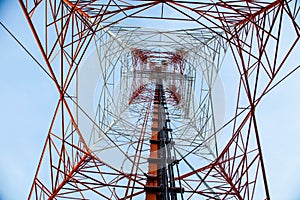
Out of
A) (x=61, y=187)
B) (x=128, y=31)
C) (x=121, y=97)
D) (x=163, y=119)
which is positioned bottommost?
(x=61, y=187)

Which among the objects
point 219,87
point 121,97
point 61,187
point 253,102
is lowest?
point 61,187

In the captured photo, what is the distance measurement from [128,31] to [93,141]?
233 inches

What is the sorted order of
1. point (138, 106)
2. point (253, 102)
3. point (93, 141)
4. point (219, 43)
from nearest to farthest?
point (253, 102) < point (93, 141) < point (219, 43) < point (138, 106)

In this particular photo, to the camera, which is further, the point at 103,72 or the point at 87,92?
the point at 103,72

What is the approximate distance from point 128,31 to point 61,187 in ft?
27.4

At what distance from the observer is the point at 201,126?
13180 mm

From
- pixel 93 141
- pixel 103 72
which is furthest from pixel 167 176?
pixel 103 72

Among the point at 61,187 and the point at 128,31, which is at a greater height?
the point at 128,31

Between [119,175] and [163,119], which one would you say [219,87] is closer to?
[163,119]

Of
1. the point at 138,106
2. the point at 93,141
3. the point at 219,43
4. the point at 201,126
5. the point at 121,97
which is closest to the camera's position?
the point at 93,141

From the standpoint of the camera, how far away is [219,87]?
39.7 feet

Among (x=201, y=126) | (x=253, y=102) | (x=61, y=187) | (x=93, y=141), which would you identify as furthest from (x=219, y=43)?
(x=61, y=187)

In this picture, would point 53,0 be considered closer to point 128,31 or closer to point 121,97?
point 128,31

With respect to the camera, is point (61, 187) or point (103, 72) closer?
point (61, 187)
